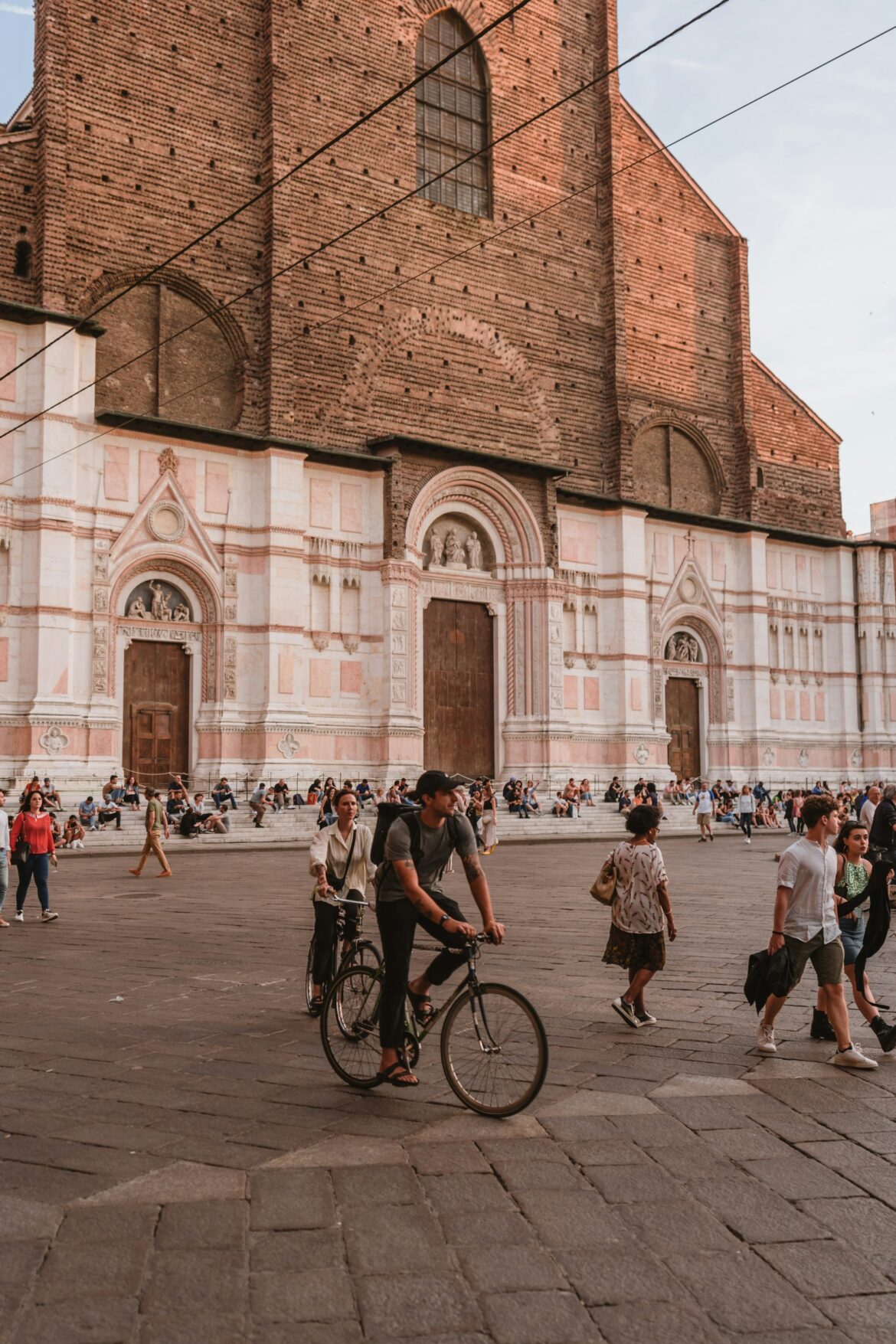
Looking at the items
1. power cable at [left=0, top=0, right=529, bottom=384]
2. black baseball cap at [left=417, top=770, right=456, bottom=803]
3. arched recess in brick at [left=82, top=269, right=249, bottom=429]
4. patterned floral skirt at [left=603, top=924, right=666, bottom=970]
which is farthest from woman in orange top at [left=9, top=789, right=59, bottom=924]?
arched recess in brick at [left=82, top=269, right=249, bottom=429]

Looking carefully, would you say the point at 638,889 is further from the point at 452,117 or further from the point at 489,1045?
the point at 452,117

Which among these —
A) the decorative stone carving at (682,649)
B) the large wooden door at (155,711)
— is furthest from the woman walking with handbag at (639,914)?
the decorative stone carving at (682,649)

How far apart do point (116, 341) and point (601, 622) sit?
1367 cm

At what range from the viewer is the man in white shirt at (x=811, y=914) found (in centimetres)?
594

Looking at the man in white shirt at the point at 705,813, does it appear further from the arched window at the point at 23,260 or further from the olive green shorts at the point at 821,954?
the olive green shorts at the point at 821,954

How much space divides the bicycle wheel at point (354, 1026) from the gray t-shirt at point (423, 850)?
0.50m

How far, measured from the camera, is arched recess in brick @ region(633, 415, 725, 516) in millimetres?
32156

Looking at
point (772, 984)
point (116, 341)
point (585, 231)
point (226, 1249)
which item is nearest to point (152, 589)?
point (116, 341)

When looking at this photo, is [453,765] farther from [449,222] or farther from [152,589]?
[449,222]

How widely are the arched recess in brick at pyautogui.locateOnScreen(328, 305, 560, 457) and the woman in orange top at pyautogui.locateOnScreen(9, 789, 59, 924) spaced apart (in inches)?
624

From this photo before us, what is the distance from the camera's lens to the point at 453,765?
2814 centimetres

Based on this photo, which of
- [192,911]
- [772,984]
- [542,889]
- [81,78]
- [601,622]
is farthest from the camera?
[601,622]

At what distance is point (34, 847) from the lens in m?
11.9

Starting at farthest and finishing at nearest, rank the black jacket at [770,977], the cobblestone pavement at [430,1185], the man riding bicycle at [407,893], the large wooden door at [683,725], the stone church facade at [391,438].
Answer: the large wooden door at [683,725] < the stone church facade at [391,438] < the black jacket at [770,977] < the man riding bicycle at [407,893] < the cobblestone pavement at [430,1185]
